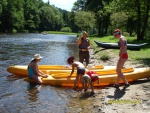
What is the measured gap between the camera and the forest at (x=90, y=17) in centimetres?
2924

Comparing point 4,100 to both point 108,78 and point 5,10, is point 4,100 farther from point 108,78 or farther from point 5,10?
point 5,10

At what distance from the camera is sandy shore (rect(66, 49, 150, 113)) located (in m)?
6.70

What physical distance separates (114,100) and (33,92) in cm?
317

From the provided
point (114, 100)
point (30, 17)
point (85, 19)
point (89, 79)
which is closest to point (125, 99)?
point (114, 100)

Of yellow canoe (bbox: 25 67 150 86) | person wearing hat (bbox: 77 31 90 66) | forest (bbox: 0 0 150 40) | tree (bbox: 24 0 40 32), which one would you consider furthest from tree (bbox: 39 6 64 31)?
yellow canoe (bbox: 25 67 150 86)

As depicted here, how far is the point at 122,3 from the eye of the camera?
29.1 meters

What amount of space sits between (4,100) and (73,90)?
2.62m

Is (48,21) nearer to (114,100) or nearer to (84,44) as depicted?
(84,44)

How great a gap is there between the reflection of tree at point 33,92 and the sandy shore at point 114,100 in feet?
4.50

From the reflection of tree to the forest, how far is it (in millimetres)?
19917

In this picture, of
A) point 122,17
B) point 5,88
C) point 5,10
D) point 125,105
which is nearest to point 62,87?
point 5,88

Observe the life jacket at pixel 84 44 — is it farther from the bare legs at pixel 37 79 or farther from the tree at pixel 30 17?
the tree at pixel 30 17

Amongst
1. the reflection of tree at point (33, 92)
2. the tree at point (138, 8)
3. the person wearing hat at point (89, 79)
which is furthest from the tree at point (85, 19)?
the person wearing hat at point (89, 79)

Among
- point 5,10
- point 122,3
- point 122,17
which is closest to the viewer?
point 122,3
